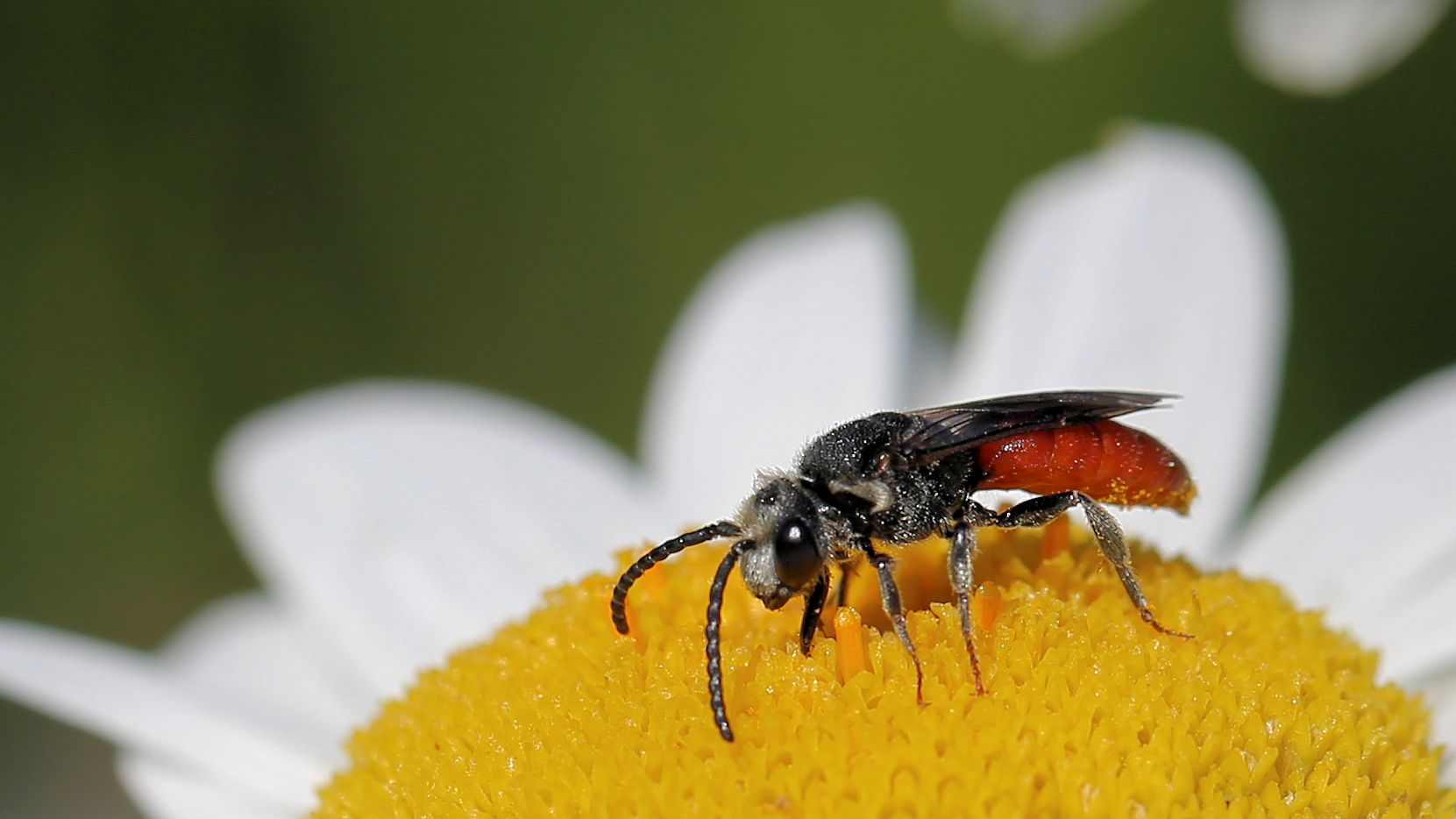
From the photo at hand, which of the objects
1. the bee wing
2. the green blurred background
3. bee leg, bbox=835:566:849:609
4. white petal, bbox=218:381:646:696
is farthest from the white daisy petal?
the green blurred background

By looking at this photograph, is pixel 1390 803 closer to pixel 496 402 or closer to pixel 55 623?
pixel 496 402

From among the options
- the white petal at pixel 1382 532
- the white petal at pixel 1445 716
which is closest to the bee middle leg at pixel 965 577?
the white petal at pixel 1445 716

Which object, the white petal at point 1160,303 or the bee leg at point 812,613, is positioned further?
the white petal at point 1160,303

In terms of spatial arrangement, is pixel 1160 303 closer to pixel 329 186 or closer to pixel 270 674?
pixel 270 674

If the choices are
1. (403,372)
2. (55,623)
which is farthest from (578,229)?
(55,623)

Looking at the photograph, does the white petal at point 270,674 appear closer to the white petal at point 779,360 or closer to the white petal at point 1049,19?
the white petal at point 779,360

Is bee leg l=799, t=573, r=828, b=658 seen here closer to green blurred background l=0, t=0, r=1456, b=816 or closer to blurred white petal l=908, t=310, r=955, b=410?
blurred white petal l=908, t=310, r=955, b=410
